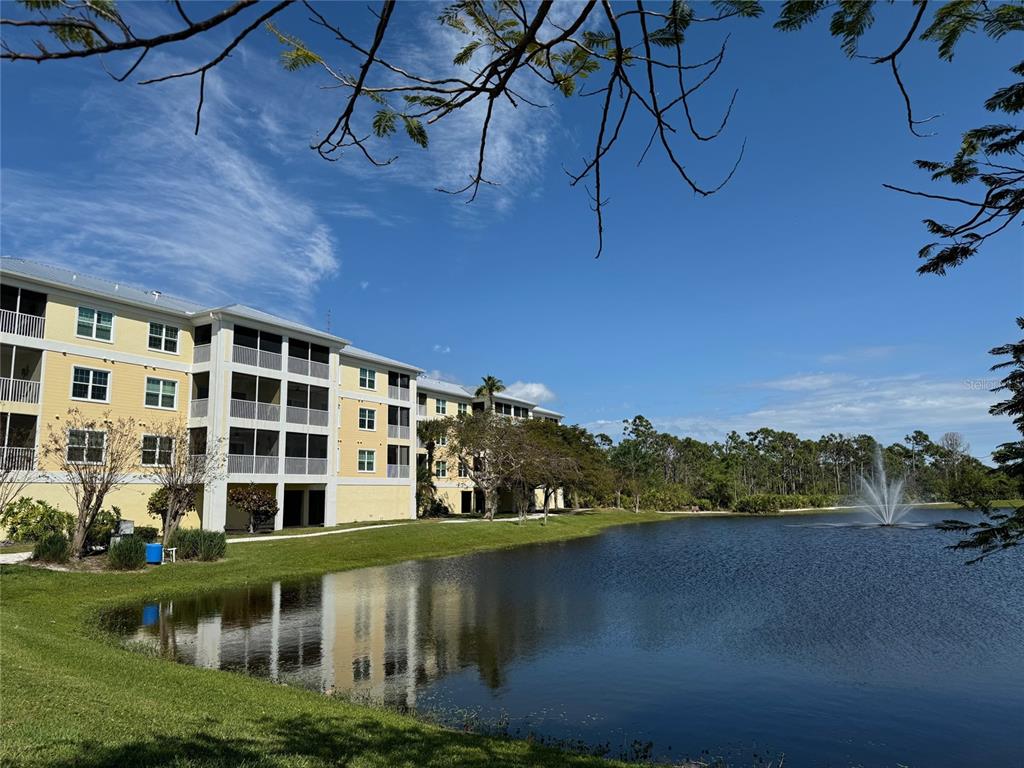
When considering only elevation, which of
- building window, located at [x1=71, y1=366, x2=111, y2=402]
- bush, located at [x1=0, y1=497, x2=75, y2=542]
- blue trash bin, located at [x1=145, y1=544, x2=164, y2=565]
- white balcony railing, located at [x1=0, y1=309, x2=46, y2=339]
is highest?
white balcony railing, located at [x1=0, y1=309, x2=46, y2=339]

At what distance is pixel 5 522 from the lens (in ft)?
Result: 79.6

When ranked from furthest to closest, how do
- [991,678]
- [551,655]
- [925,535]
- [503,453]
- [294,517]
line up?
[503,453] → [925,535] → [294,517] → [551,655] → [991,678]

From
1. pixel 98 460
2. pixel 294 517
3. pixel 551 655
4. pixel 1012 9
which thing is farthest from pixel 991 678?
pixel 294 517

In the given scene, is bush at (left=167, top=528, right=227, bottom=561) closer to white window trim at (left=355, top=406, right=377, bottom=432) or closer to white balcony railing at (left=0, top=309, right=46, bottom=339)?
white balcony railing at (left=0, top=309, right=46, bottom=339)

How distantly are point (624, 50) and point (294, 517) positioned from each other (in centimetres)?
4159

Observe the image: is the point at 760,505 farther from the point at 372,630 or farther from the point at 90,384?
the point at 372,630

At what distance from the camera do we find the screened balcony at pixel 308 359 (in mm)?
37125

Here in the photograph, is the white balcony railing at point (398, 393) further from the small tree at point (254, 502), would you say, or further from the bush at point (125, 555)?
the bush at point (125, 555)

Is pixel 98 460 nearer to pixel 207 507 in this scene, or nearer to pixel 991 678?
pixel 207 507

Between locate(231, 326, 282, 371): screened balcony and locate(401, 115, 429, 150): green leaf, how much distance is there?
33.0 meters

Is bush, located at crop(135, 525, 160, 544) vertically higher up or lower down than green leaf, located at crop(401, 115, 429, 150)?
lower down

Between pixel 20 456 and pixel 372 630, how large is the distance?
18897 mm

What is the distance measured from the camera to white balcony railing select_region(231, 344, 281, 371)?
33.8 metres

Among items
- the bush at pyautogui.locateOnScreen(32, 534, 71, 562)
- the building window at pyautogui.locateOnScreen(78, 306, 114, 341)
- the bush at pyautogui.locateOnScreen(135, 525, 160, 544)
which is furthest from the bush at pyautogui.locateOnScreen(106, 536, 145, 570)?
the building window at pyautogui.locateOnScreen(78, 306, 114, 341)
